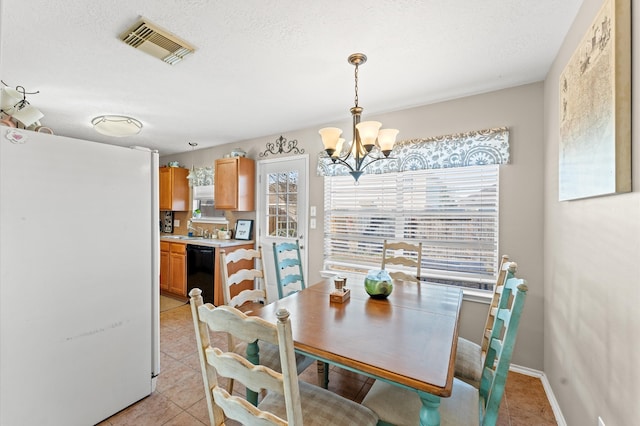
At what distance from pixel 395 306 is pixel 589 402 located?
102cm

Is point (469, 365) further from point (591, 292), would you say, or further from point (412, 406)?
point (591, 292)

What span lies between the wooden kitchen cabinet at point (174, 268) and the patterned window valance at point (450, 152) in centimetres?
311

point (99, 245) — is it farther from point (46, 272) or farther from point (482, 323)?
point (482, 323)

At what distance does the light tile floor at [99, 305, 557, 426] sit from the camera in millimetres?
1807

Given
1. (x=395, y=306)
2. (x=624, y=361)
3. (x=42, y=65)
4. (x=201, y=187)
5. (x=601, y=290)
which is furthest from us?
(x=201, y=187)

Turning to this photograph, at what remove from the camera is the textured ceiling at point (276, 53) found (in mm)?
1554

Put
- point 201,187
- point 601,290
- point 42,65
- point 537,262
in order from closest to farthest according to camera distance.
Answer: point 601,290
point 42,65
point 537,262
point 201,187

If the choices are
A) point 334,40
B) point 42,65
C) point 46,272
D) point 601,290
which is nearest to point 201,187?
point 42,65

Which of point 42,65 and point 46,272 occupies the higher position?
point 42,65

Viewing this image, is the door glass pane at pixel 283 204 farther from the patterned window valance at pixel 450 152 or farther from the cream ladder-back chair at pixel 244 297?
the cream ladder-back chair at pixel 244 297

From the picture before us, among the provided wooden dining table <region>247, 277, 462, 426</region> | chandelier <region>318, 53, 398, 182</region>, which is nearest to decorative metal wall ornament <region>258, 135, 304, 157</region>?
chandelier <region>318, 53, 398, 182</region>

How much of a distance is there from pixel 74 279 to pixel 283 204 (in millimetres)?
2574

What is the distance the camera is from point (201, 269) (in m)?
3.98

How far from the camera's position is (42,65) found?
6.88 ft
